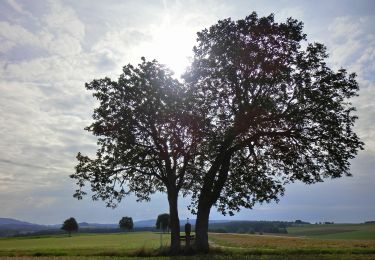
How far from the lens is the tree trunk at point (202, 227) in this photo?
33281mm

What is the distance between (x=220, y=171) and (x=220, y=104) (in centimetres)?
572

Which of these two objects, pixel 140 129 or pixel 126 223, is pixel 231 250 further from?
pixel 126 223

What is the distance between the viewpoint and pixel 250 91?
33.4 metres

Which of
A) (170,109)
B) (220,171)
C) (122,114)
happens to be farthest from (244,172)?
(122,114)

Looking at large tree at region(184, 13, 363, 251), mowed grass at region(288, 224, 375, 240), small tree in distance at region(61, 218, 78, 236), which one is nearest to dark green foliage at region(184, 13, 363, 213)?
large tree at region(184, 13, 363, 251)

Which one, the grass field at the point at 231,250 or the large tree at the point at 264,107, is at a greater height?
the large tree at the point at 264,107

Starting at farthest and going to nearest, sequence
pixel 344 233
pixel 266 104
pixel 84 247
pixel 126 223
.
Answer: pixel 126 223 → pixel 344 233 → pixel 84 247 → pixel 266 104

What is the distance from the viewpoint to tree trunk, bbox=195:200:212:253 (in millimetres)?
33281

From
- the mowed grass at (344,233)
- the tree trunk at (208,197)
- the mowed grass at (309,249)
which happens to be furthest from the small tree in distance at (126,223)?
the tree trunk at (208,197)

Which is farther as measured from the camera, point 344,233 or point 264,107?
point 344,233

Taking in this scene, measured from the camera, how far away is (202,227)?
34375 millimetres

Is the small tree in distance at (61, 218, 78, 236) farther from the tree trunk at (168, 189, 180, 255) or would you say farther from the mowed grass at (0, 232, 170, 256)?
the tree trunk at (168, 189, 180, 255)

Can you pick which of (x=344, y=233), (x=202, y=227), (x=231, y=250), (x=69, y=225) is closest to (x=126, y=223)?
(x=69, y=225)

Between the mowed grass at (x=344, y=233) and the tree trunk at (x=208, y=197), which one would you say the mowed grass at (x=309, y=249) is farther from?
Result: the mowed grass at (x=344, y=233)
